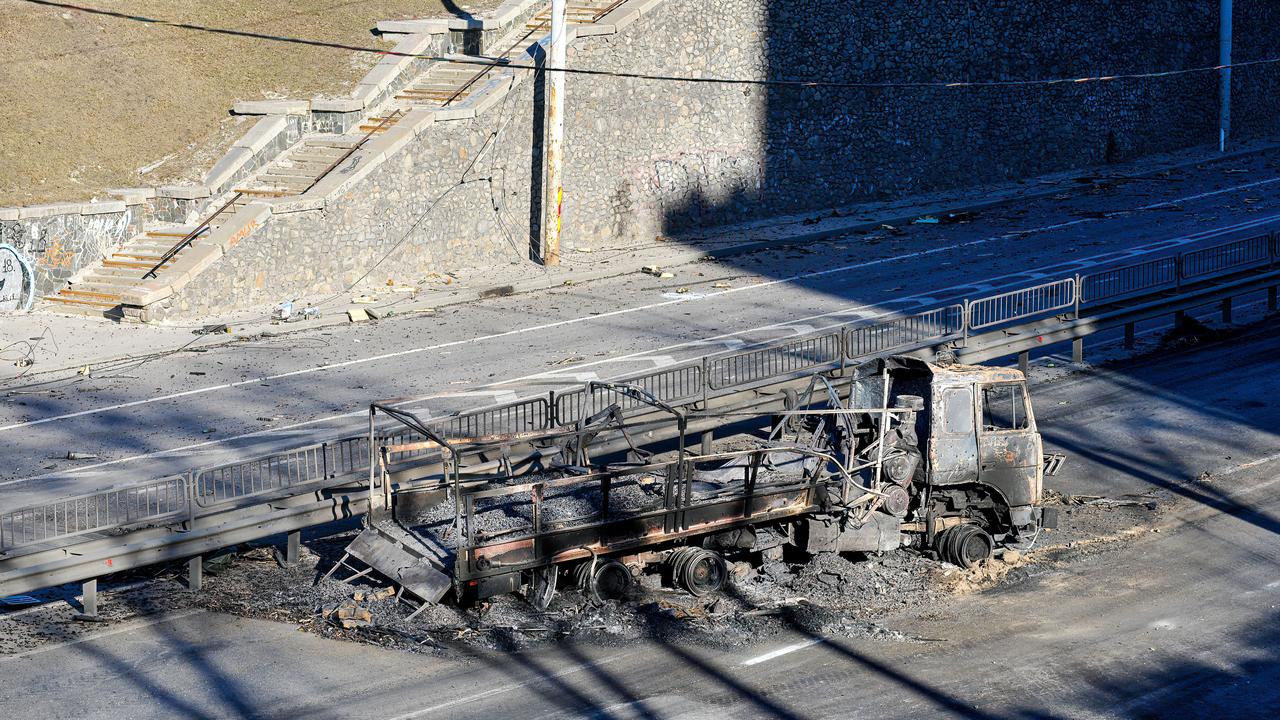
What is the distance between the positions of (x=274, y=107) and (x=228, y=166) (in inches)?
91.0

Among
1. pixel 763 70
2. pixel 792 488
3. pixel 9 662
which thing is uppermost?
pixel 763 70

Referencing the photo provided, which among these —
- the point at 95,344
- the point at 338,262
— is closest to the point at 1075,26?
the point at 338,262

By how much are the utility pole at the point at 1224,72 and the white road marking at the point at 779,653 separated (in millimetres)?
37021

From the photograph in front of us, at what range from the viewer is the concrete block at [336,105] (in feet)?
102

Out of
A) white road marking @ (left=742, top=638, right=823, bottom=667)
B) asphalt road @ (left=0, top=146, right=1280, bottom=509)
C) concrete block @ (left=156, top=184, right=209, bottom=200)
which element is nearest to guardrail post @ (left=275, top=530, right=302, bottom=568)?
asphalt road @ (left=0, top=146, right=1280, bottom=509)

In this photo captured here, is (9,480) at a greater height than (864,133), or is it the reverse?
(864,133)

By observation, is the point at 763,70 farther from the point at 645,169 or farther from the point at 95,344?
the point at 95,344

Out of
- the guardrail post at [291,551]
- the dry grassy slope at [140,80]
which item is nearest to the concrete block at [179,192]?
the dry grassy slope at [140,80]

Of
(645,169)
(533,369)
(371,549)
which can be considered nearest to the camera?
(371,549)

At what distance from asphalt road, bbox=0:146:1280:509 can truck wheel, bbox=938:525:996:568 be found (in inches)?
214

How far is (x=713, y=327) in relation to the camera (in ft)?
82.7

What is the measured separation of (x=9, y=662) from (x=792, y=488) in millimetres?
7163

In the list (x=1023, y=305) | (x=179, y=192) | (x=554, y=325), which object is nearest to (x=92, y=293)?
(x=179, y=192)

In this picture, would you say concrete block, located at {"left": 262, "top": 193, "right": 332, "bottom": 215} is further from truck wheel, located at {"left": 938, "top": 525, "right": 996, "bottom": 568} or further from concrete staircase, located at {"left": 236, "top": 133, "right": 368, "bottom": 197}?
truck wheel, located at {"left": 938, "top": 525, "right": 996, "bottom": 568}
